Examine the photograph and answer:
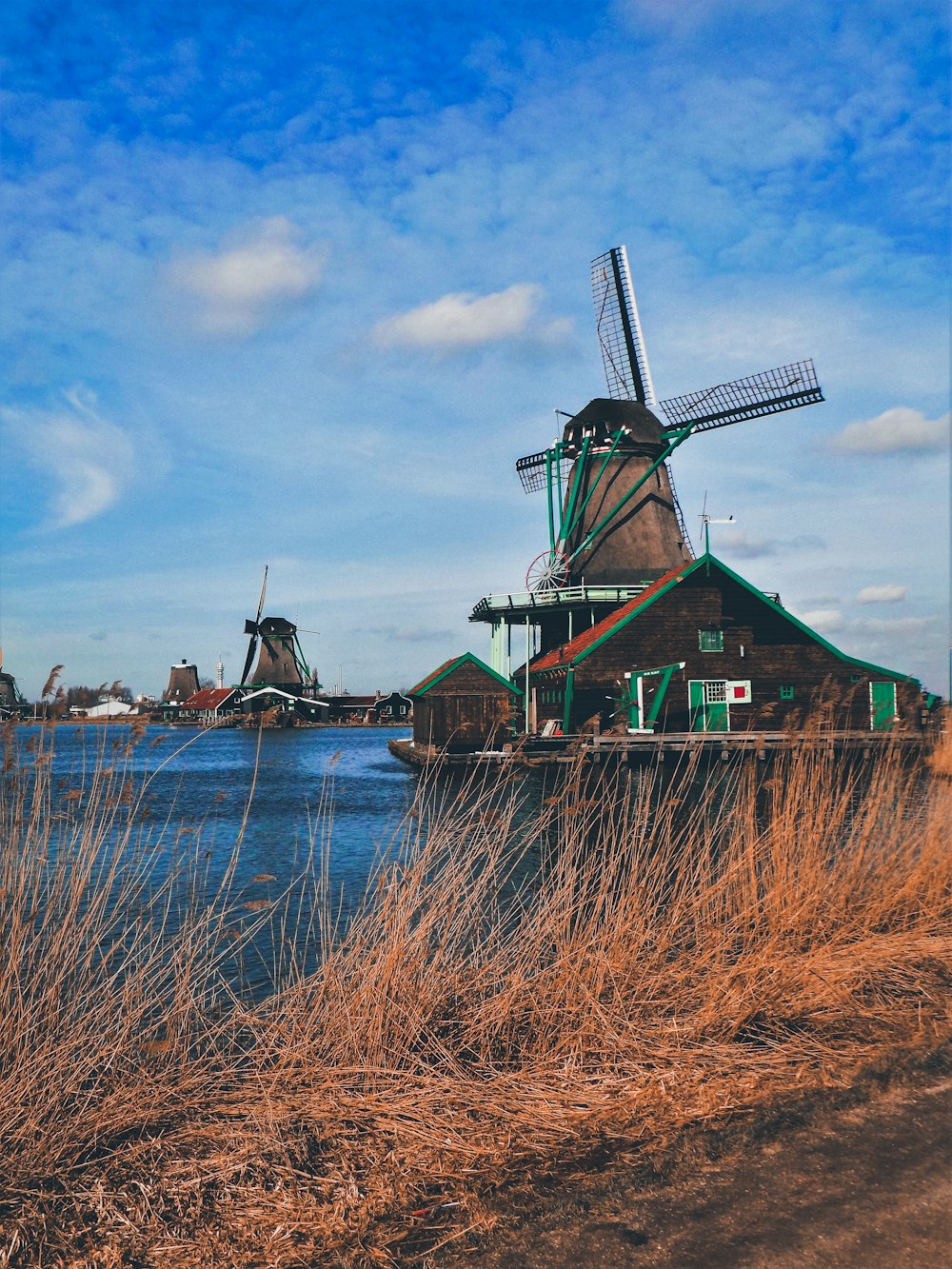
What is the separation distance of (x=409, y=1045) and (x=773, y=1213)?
1.71 meters

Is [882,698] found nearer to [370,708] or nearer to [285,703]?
[285,703]

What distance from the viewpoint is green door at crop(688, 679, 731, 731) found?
101ft

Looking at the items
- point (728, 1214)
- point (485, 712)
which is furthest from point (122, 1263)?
point (485, 712)

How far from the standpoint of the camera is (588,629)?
1351 inches

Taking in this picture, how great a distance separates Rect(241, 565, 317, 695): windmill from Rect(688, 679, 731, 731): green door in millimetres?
53821

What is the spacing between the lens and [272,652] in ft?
262

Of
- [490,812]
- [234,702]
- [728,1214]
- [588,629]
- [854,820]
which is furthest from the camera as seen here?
[234,702]

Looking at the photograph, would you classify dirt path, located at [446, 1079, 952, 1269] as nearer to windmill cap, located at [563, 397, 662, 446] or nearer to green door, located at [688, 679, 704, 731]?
green door, located at [688, 679, 704, 731]

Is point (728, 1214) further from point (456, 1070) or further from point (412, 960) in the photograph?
point (412, 960)

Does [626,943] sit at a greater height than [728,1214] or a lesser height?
greater

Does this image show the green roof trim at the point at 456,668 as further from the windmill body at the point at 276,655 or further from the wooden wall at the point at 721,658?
the windmill body at the point at 276,655

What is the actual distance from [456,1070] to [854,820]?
12.2ft

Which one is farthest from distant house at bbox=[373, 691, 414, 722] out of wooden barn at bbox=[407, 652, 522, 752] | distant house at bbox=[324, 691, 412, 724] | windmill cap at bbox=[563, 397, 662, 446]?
windmill cap at bbox=[563, 397, 662, 446]

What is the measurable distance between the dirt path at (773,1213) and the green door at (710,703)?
27.6 meters
